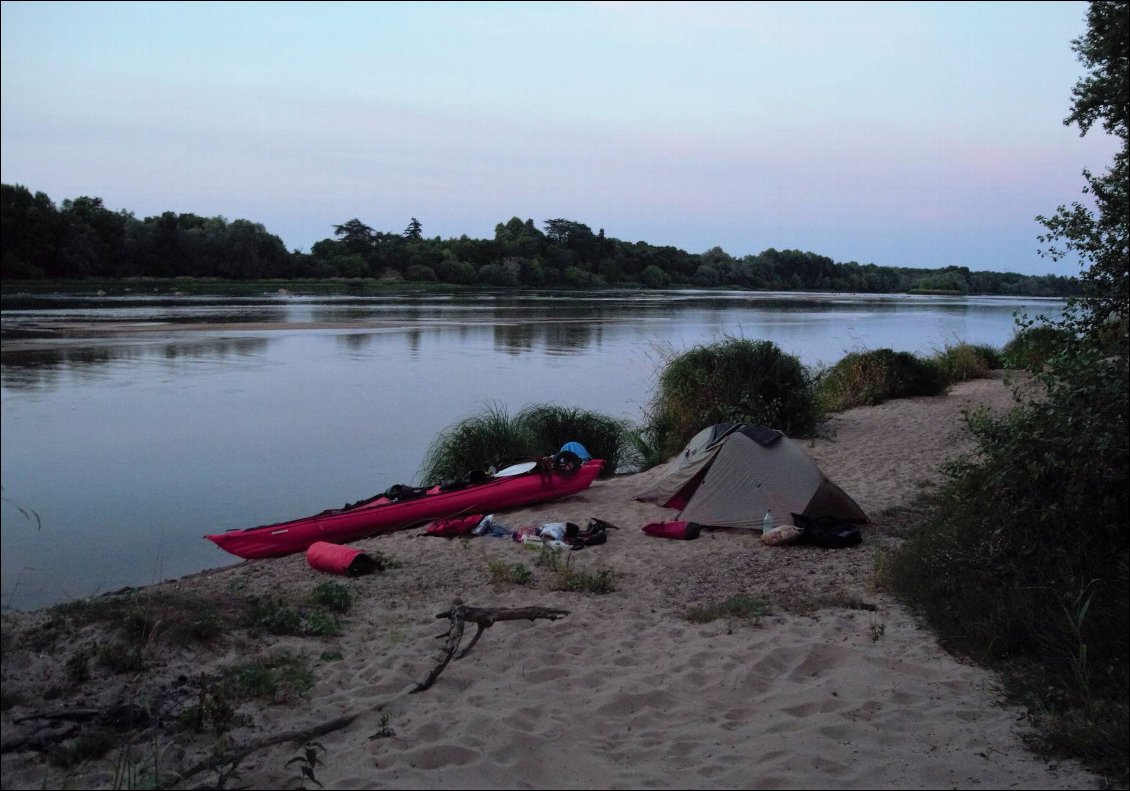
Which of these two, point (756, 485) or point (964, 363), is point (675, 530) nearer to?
point (756, 485)

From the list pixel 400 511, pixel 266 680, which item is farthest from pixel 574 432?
pixel 266 680

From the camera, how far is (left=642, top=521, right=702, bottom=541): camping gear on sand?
8.37 metres

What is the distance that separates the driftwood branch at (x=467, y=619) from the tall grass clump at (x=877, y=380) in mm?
12636

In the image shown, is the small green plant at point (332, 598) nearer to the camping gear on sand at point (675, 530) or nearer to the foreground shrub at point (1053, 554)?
the camping gear on sand at point (675, 530)

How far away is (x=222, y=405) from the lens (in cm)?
1603

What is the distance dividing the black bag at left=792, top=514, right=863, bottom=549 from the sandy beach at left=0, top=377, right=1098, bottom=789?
574 mm

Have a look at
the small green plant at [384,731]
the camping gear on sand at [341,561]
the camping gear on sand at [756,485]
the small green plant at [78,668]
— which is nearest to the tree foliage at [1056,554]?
the camping gear on sand at [756,485]

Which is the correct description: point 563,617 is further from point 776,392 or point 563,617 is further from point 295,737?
point 776,392

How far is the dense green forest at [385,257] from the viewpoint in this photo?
5781 millimetres

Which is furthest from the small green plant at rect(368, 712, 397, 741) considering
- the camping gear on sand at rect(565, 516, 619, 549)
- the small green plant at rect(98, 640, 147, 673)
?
the camping gear on sand at rect(565, 516, 619, 549)

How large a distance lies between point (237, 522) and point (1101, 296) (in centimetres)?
818

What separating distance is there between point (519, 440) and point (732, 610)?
657 centimetres

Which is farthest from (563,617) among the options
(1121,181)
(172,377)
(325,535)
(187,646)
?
(172,377)

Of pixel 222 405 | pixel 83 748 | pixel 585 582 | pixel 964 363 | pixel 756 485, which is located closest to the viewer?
pixel 83 748
